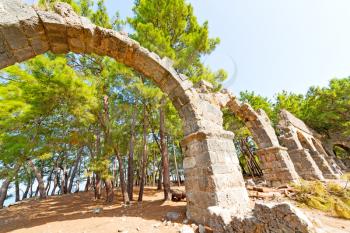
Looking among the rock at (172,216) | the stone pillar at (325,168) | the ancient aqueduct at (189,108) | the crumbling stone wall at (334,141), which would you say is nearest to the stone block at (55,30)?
the ancient aqueduct at (189,108)

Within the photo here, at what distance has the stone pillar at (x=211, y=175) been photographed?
3074 mm

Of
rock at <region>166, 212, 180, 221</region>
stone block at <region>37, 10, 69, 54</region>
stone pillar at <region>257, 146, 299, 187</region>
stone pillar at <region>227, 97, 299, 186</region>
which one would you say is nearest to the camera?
stone block at <region>37, 10, 69, 54</region>

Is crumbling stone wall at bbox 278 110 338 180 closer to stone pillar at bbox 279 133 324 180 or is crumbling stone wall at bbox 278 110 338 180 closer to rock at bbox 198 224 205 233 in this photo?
stone pillar at bbox 279 133 324 180

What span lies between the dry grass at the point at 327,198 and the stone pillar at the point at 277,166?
205cm

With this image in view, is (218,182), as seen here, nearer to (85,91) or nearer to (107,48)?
(107,48)

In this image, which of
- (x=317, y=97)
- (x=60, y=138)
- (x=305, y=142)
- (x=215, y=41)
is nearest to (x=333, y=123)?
(x=317, y=97)

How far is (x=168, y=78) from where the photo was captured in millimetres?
4223

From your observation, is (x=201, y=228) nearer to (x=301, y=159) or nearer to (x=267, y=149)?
(x=267, y=149)

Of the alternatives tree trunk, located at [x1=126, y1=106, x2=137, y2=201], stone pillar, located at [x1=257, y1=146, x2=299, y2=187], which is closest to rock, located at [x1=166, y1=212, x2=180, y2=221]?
tree trunk, located at [x1=126, y1=106, x2=137, y2=201]

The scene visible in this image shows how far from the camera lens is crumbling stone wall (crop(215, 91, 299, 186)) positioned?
22.2 ft

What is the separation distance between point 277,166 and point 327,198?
3269mm

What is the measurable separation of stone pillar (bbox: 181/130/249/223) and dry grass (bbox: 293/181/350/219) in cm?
160

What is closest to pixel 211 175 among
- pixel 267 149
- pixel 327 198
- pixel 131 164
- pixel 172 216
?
pixel 172 216

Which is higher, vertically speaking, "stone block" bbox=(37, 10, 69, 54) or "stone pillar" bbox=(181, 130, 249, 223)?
"stone block" bbox=(37, 10, 69, 54)
